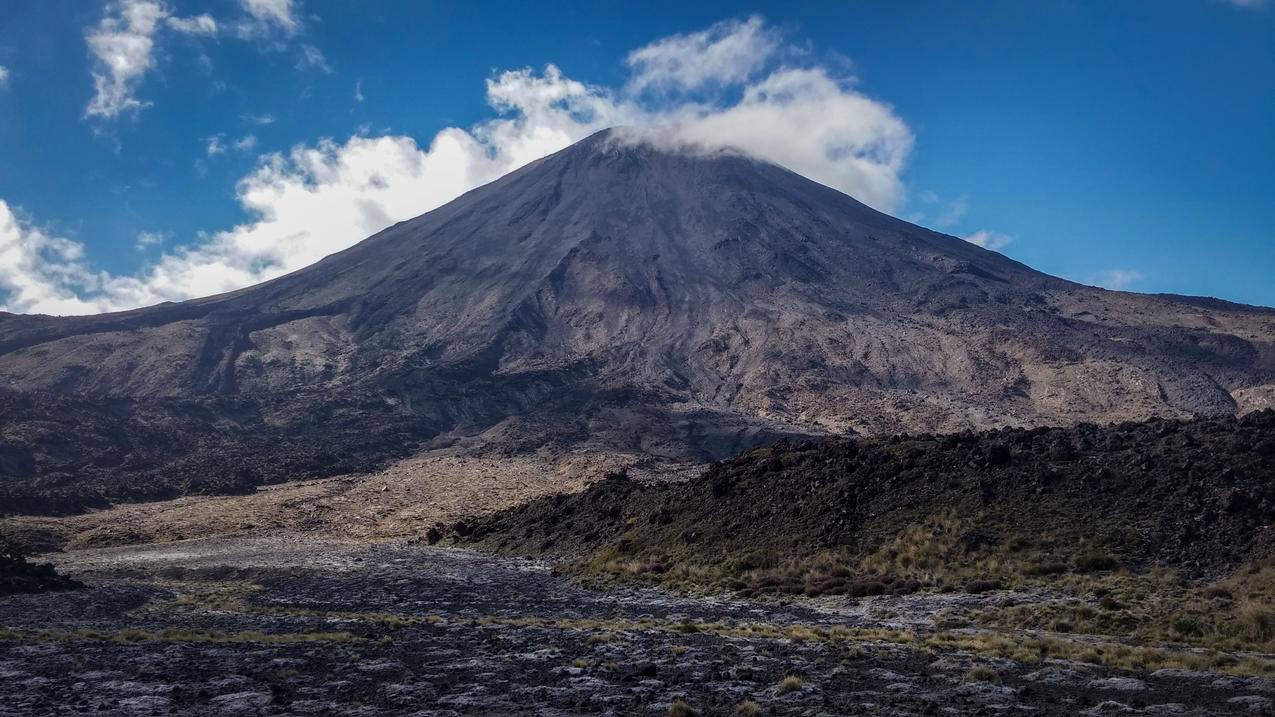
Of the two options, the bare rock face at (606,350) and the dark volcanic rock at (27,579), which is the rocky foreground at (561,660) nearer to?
the dark volcanic rock at (27,579)

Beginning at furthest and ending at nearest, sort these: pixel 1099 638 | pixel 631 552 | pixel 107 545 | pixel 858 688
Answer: pixel 107 545, pixel 631 552, pixel 1099 638, pixel 858 688

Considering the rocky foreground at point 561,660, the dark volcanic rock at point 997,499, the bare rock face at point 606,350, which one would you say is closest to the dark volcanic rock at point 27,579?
the rocky foreground at point 561,660

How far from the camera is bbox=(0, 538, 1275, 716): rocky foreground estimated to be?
12.0m

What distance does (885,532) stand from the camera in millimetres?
27078

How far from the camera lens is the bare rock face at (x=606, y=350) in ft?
251

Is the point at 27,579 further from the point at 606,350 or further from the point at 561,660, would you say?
the point at 606,350

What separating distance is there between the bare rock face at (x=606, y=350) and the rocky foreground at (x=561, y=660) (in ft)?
133

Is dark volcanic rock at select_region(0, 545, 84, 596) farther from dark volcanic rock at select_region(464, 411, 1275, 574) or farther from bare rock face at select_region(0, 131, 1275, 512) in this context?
bare rock face at select_region(0, 131, 1275, 512)

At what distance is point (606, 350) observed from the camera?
105 m

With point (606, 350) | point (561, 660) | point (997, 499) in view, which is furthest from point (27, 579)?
point (606, 350)

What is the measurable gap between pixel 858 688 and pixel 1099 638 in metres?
7.14

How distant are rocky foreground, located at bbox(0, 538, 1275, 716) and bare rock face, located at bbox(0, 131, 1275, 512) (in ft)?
133

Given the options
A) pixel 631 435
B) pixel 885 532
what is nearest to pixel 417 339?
pixel 631 435

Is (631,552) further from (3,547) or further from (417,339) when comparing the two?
(417,339)
